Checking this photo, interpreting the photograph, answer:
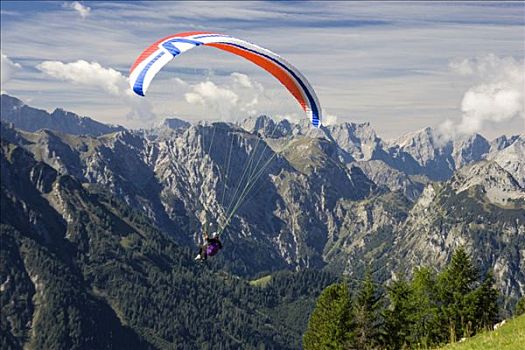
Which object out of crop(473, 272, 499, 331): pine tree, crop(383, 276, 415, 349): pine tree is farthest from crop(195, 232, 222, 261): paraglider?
crop(473, 272, 499, 331): pine tree

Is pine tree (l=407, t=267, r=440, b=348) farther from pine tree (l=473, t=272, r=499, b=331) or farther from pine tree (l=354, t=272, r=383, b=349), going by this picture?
pine tree (l=473, t=272, r=499, b=331)

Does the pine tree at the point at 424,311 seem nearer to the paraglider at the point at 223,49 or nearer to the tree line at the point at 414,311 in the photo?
the tree line at the point at 414,311

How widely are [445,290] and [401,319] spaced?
6.05 meters

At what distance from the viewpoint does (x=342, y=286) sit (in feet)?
195

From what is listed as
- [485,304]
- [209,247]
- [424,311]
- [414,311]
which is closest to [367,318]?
[414,311]

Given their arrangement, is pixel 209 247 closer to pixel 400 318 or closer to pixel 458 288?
pixel 400 318

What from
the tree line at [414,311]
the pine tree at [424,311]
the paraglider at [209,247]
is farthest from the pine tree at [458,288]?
the paraglider at [209,247]

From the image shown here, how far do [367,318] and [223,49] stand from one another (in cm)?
3190

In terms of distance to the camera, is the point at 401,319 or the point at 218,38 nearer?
the point at 218,38

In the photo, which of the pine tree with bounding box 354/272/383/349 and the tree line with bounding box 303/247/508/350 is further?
the pine tree with bounding box 354/272/383/349

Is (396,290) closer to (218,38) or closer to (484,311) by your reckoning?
(484,311)

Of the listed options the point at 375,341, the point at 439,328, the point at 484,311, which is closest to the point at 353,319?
the point at 375,341

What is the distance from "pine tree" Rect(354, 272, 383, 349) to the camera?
189ft

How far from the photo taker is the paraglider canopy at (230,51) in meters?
34.7
